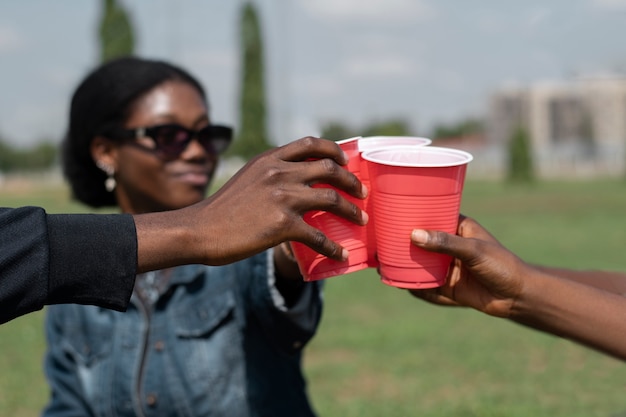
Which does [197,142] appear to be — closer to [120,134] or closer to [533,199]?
[120,134]

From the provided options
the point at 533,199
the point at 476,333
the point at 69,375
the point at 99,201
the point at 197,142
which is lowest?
the point at 533,199

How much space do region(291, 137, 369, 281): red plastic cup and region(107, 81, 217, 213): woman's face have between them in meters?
1.44

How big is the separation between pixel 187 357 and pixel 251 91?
127 ft

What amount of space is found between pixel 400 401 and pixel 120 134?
3537mm

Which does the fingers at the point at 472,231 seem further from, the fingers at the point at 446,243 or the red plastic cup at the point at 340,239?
the red plastic cup at the point at 340,239

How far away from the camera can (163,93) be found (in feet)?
10.9

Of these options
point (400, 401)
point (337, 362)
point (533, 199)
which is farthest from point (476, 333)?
point (533, 199)

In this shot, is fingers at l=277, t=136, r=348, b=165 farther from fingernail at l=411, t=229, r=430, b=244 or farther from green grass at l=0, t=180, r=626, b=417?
green grass at l=0, t=180, r=626, b=417

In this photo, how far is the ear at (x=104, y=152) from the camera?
3447 mm

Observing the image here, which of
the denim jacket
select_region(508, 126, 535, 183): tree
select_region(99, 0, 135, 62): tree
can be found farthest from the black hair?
select_region(508, 126, 535, 183): tree

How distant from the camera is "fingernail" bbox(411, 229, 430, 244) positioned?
1.79m

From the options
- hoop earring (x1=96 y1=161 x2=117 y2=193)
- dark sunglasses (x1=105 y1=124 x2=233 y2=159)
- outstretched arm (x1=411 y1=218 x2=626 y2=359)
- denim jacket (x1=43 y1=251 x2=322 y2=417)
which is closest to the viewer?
outstretched arm (x1=411 y1=218 x2=626 y2=359)

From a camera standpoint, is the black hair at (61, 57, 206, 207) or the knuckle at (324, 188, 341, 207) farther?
the black hair at (61, 57, 206, 207)

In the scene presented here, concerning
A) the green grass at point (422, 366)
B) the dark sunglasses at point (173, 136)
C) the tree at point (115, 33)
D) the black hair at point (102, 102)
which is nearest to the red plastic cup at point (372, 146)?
the dark sunglasses at point (173, 136)
